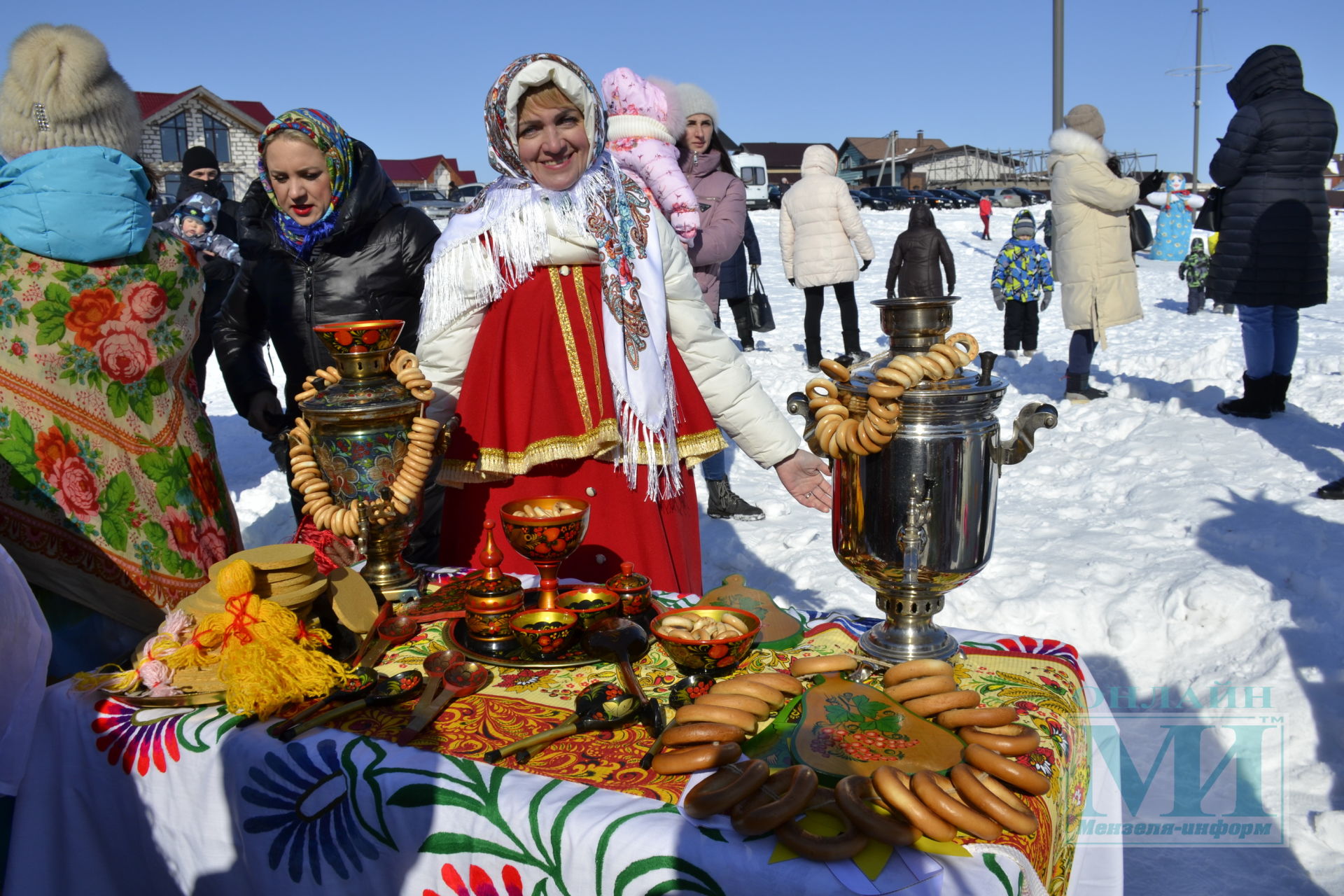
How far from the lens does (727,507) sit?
16.1ft

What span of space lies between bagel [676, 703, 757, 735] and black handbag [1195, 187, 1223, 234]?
5.71 metres

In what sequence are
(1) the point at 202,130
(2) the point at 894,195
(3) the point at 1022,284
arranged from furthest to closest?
(1) the point at 202,130, (2) the point at 894,195, (3) the point at 1022,284

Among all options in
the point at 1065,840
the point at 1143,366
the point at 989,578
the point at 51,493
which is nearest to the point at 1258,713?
the point at 989,578

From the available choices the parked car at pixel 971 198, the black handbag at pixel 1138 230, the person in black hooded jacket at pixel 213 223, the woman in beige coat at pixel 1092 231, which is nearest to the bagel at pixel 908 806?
the person in black hooded jacket at pixel 213 223

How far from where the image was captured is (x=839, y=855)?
3.42 feet

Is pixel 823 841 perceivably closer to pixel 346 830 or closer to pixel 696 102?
pixel 346 830

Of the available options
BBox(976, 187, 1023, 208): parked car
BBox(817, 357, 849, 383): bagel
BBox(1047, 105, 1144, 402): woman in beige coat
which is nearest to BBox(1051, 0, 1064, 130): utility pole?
BBox(1047, 105, 1144, 402): woman in beige coat

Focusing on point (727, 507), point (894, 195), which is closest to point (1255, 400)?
point (727, 507)

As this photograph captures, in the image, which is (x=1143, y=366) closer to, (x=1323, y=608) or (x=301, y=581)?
(x=1323, y=608)

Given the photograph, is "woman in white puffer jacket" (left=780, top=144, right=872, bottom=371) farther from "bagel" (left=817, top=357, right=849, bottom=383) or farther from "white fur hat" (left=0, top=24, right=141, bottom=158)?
"bagel" (left=817, top=357, right=849, bottom=383)

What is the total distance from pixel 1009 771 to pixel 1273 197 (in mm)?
5647

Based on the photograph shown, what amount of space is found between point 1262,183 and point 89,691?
631 cm

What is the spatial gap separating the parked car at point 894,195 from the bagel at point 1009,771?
30.4m

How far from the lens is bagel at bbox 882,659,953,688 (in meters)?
1.41
